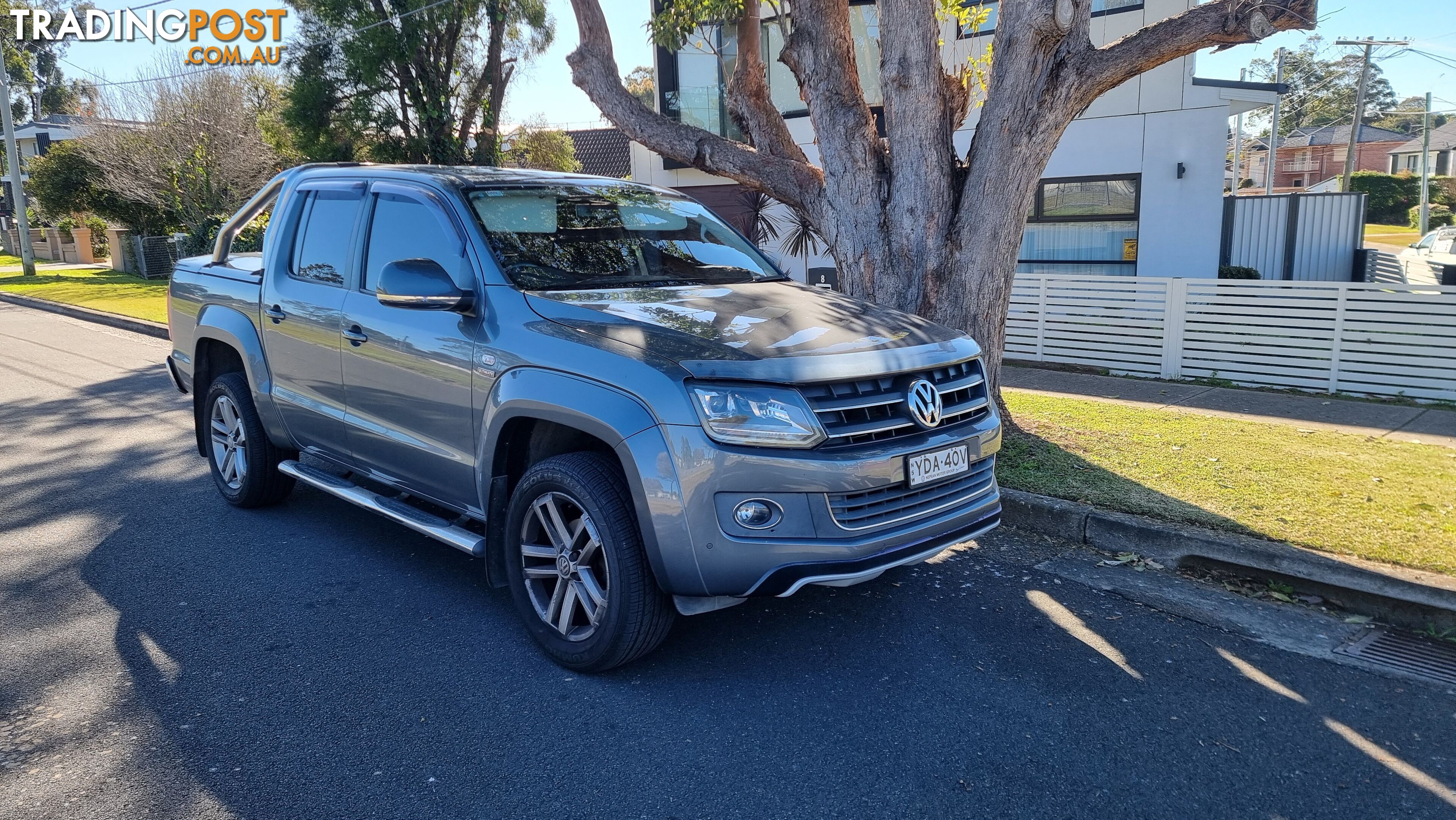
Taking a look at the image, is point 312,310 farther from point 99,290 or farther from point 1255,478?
point 99,290

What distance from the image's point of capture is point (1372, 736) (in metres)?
3.50

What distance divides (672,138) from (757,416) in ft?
16.0

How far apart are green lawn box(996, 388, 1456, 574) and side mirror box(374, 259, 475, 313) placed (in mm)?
3420

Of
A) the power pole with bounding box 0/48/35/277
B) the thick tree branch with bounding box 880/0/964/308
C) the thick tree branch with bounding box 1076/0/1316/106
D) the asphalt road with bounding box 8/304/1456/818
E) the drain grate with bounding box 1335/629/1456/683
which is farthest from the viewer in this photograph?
the power pole with bounding box 0/48/35/277

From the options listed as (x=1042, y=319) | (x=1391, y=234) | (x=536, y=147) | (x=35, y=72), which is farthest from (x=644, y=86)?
Result: (x=35, y=72)

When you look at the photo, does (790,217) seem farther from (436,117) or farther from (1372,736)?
(1372,736)

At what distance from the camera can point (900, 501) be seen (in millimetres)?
3766

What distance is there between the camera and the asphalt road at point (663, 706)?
3.12 metres

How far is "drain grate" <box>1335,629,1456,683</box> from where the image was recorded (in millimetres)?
4023

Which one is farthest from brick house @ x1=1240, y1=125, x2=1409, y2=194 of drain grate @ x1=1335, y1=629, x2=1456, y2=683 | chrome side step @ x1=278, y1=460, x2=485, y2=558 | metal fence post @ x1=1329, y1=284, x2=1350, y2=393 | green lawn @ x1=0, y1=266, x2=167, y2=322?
chrome side step @ x1=278, y1=460, x2=485, y2=558

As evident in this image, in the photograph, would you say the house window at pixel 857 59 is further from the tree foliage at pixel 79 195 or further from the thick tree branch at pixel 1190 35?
the tree foliage at pixel 79 195

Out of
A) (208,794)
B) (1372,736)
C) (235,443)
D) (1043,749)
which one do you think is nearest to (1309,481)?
(1372,736)

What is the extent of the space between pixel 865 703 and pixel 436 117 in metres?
16.0

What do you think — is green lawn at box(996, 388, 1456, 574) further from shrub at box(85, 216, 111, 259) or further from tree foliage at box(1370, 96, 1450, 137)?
tree foliage at box(1370, 96, 1450, 137)
